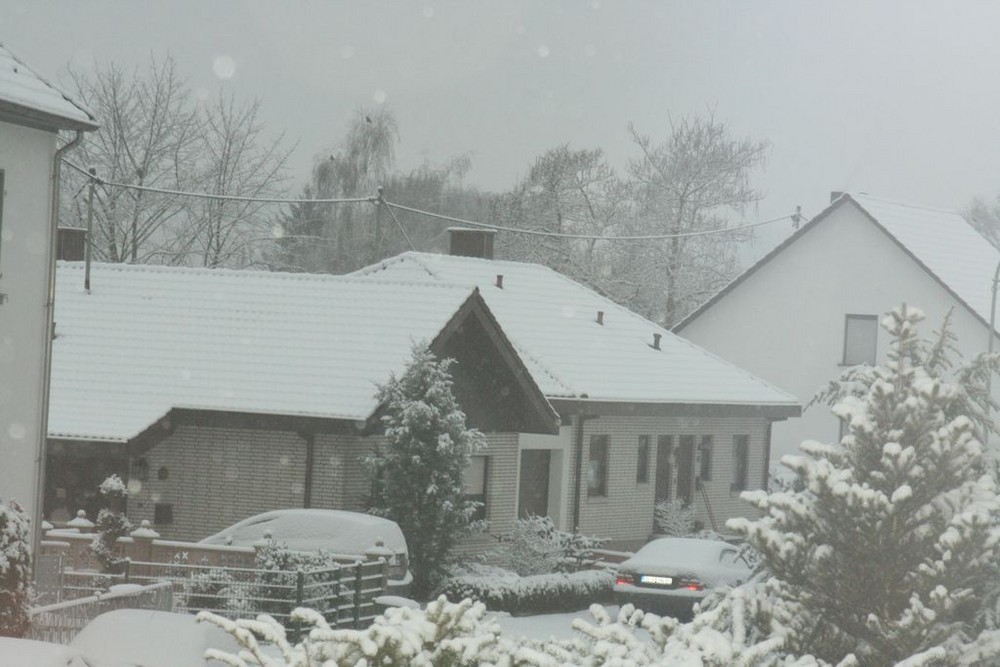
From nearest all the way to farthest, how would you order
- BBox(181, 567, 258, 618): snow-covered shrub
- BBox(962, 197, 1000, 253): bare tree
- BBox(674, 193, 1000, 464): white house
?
BBox(181, 567, 258, 618): snow-covered shrub < BBox(674, 193, 1000, 464): white house < BBox(962, 197, 1000, 253): bare tree

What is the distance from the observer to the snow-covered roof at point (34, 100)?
55.6 feet

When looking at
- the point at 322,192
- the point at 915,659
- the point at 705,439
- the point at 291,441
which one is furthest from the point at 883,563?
the point at 322,192

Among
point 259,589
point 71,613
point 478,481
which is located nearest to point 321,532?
point 259,589

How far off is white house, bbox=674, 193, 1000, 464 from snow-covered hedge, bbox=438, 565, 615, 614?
1864cm

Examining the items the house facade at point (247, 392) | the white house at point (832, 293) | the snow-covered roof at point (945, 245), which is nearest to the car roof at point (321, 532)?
the house facade at point (247, 392)

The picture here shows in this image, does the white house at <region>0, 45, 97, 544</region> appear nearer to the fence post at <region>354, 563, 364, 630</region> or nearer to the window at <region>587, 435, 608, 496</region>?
the fence post at <region>354, 563, 364, 630</region>

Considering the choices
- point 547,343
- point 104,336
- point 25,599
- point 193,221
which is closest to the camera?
point 25,599

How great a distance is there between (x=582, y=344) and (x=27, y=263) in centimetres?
1626

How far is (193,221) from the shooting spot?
5097 cm

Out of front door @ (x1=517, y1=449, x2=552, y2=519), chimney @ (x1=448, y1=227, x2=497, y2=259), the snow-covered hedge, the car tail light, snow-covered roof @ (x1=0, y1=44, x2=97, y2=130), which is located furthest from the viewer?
chimney @ (x1=448, y1=227, x2=497, y2=259)

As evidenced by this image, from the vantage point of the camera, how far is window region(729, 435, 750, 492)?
34.5 metres

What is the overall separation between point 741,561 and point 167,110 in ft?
115

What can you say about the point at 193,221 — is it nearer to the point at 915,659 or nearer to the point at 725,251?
the point at 725,251

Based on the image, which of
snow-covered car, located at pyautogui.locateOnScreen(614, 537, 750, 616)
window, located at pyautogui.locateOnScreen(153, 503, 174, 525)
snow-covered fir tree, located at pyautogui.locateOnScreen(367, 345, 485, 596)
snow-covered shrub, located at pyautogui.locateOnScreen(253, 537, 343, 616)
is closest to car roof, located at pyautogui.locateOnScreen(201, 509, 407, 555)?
snow-covered shrub, located at pyautogui.locateOnScreen(253, 537, 343, 616)
